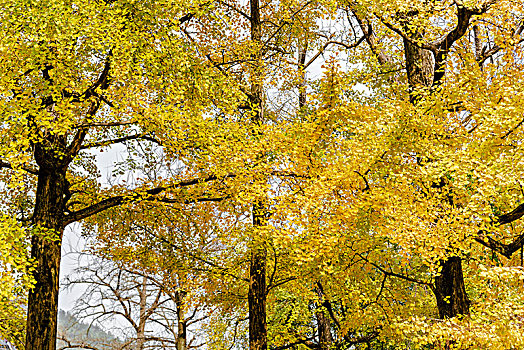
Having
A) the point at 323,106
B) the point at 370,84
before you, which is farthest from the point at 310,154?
the point at 370,84

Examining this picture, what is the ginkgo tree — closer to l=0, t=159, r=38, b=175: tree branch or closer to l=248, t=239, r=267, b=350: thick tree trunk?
l=0, t=159, r=38, b=175: tree branch

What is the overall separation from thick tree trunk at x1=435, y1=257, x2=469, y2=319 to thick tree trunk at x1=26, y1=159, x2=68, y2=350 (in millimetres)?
6804

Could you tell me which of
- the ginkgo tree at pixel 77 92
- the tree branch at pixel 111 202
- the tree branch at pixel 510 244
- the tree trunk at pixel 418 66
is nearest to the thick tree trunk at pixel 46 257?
the ginkgo tree at pixel 77 92

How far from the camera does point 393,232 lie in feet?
25.3

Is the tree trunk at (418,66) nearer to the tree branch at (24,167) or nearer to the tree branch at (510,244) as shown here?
the tree branch at (510,244)

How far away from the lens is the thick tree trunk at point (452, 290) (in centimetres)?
886

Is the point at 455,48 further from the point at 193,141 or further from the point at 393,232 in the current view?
the point at 193,141

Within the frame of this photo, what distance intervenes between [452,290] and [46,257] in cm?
735

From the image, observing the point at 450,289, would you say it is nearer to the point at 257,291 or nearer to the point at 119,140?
the point at 257,291

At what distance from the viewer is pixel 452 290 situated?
8.93 meters

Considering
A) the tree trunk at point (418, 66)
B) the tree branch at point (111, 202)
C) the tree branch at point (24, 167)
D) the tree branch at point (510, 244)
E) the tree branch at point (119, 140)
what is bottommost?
the tree branch at point (510, 244)

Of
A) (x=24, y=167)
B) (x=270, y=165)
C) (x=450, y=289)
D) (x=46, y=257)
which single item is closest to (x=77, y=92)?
(x=24, y=167)

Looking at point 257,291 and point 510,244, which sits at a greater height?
point 510,244

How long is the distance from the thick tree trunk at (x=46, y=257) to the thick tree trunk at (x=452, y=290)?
6.80m
